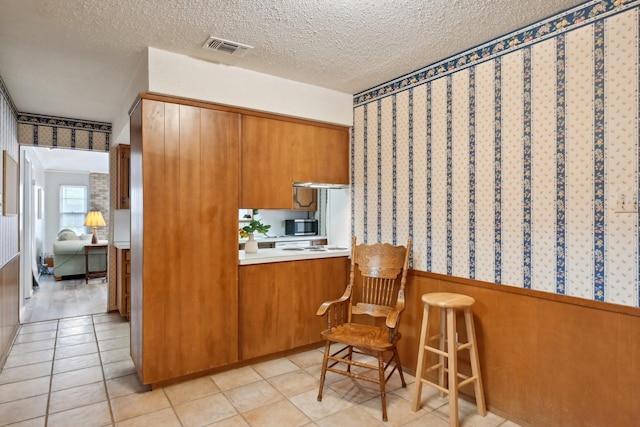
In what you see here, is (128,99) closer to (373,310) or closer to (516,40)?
(373,310)

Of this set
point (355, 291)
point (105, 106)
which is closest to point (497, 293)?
point (355, 291)

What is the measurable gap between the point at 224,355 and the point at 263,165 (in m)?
1.60

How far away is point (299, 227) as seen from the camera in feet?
19.1

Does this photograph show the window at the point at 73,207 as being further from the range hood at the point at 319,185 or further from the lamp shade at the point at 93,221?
the range hood at the point at 319,185

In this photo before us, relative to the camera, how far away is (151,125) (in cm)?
268

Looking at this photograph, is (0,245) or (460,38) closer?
(460,38)

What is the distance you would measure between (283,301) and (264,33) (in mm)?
2138

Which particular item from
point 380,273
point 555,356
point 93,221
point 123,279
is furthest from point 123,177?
point 555,356

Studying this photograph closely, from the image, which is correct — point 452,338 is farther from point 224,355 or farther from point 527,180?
point 224,355

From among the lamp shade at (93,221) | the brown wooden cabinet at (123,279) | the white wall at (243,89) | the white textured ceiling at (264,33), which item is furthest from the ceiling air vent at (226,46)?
A: the lamp shade at (93,221)

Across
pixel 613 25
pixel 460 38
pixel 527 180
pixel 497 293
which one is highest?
pixel 460 38

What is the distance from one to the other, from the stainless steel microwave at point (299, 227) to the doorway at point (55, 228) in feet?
8.96

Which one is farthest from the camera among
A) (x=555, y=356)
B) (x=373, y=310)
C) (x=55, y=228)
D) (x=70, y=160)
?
(x=55, y=228)

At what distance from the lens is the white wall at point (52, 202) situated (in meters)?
9.49
